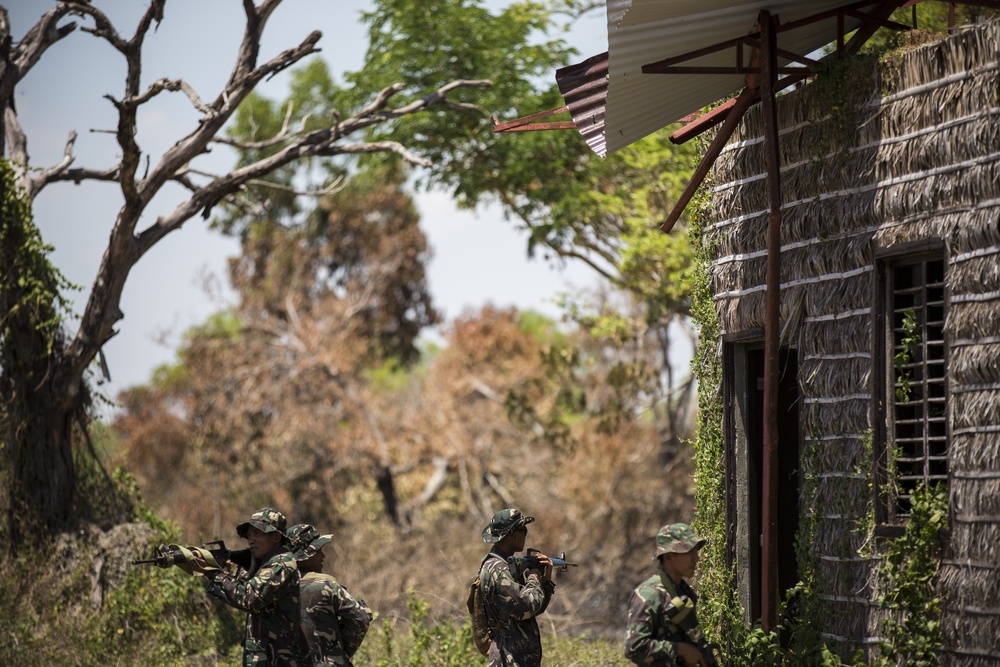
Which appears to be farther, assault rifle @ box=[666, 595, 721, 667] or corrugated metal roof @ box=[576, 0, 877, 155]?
corrugated metal roof @ box=[576, 0, 877, 155]

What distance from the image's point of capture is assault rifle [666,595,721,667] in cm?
593

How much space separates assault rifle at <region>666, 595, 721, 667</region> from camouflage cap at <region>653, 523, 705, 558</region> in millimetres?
274

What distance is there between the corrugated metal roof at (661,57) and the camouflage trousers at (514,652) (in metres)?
3.92

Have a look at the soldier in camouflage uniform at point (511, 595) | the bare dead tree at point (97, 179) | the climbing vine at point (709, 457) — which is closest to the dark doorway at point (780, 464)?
the climbing vine at point (709, 457)

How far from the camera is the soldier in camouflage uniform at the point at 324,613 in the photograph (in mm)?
7086

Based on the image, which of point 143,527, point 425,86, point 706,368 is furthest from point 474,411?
point 706,368

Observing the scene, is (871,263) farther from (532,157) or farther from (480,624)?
(532,157)

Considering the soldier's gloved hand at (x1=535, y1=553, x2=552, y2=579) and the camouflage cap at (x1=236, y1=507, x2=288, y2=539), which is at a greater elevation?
the camouflage cap at (x1=236, y1=507, x2=288, y2=539)

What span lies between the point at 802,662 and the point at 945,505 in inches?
64.5

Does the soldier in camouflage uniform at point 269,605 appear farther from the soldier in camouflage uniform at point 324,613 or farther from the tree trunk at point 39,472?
the tree trunk at point 39,472

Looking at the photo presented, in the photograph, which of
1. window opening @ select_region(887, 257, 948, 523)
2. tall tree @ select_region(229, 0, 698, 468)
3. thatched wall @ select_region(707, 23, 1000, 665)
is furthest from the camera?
tall tree @ select_region(229, 0, 698, 468)

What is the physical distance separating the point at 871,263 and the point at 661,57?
2093 mm

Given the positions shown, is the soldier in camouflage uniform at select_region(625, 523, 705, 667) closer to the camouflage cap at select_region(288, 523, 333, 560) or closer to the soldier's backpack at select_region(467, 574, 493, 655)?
the soldier's backpack at select_region(467, 574, 493, 655)

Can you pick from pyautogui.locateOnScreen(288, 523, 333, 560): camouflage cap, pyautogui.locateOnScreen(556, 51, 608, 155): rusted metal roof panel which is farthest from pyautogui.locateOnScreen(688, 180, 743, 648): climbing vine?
pyautogui.locateOnScreen(288, 523, 333, 560): camouflage cap
